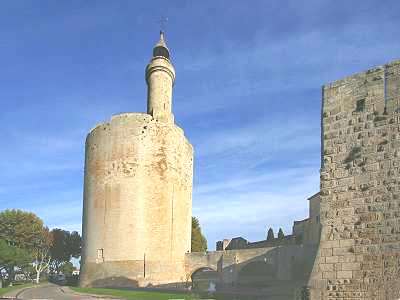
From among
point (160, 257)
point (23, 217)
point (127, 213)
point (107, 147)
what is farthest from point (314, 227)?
point (23, 217)

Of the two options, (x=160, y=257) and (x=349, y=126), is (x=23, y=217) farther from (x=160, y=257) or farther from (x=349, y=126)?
(x=349, y=126)

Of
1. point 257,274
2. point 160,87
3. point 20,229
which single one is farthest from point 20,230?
point 257,274

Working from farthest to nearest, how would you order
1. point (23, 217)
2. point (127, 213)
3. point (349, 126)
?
point (23, 217)
point (127, 213)
point (349, 126)

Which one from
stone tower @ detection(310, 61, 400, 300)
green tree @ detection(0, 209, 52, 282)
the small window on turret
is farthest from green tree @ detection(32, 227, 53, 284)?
the small window on turret

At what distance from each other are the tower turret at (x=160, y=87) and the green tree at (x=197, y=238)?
68.8ft

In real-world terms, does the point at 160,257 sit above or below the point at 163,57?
below

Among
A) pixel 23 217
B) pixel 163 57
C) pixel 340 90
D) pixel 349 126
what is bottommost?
pixel 23 217

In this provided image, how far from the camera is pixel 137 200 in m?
36.2

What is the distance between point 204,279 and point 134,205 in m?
9.06

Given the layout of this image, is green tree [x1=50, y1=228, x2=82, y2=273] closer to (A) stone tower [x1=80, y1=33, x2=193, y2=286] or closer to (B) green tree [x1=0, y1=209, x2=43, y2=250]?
(B) green tree [x1=0, y1=209, x2=43, y2=250]

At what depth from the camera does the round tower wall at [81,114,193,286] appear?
3581 cm

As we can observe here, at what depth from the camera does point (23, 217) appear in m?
51.1

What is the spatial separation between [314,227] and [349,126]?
2760cm

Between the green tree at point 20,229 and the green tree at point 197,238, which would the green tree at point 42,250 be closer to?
the green tree at point 20,229
